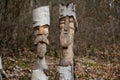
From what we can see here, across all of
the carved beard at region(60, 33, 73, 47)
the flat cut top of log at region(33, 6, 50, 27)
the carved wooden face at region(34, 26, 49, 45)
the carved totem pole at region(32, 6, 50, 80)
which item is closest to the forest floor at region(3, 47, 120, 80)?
the carved totem pole at region(32, 6, 50, 80)

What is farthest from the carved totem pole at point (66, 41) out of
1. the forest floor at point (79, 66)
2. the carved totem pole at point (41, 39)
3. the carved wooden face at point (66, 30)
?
the forest floor at point (79, 66)

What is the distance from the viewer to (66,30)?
7.54 metres

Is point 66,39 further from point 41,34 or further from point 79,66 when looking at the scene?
point 79,66

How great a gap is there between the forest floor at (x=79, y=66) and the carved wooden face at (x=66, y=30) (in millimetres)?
1651

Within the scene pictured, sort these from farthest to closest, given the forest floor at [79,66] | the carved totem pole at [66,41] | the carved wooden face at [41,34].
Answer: the forest floor at [79,66], the carved wooden face at [41,34], the carved totem pole at [66,41]

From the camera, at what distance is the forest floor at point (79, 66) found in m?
9.35

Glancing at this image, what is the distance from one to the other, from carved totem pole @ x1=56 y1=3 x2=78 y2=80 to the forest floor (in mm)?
1502

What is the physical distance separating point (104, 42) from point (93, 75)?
5182mm

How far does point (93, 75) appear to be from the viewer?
10.7 m

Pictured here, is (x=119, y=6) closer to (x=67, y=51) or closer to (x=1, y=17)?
(x=1, y=17)

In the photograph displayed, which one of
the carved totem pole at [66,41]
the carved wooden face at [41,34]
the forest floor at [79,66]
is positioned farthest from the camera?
the forest floor at [79,66]

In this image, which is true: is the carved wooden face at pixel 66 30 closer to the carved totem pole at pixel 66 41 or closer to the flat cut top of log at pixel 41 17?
the carved totem pole at pixel 66 41

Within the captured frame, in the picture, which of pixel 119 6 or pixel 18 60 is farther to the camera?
pixel 119 6

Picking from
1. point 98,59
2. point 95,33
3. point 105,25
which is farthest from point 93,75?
point 105,25
